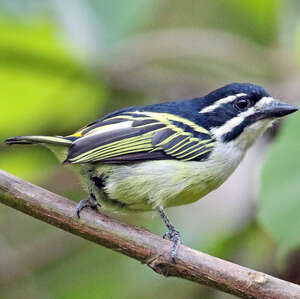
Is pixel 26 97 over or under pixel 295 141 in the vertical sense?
over

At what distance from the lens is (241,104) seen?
454 cm

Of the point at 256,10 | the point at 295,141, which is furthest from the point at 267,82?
the point at 295,141

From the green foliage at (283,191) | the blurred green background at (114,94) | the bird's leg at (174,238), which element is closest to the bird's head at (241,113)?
the blurred green background at (114,94)

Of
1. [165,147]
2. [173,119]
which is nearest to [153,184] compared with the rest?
[165,147]

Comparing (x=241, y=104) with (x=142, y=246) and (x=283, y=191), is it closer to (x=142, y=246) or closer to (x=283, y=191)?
(x=283, y=191)

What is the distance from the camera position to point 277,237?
362 cm

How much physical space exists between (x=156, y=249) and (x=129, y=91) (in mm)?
2476

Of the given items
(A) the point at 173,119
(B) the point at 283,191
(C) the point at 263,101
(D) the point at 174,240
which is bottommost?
(D) the point at 174,240

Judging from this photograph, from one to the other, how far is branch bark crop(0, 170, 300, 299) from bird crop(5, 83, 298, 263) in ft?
0.89

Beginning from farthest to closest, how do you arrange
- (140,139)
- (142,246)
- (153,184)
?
1. (140,139)
2. (153,184)
3. (142,246)

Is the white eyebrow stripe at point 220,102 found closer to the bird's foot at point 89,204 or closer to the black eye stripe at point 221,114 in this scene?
the black eye stripe at point 221,114

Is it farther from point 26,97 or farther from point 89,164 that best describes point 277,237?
point 26,97

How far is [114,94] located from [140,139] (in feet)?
5.24

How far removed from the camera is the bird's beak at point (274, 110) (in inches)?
170
